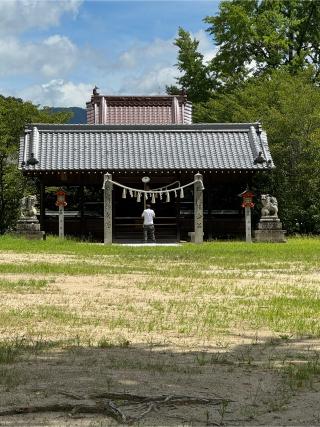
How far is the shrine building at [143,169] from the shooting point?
2508cm

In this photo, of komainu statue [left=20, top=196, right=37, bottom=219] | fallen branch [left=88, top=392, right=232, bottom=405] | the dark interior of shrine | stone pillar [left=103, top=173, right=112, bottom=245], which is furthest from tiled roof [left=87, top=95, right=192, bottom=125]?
fallen branch [left=88, top=392, right=232, bottom=405]

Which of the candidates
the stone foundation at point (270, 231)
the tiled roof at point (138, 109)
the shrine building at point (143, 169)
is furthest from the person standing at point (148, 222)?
the tiled roof at point (138, 109)

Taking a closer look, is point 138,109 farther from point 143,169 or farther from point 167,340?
point 167,340

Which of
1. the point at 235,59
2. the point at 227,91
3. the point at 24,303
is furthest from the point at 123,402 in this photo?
the point at 235,59

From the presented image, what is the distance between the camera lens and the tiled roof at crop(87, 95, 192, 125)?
105ft

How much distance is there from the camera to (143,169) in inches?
976

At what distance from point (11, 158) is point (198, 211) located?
11869mm

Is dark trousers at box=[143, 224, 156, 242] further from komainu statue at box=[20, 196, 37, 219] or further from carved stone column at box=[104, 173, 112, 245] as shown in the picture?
komainu statue at box=[20, 196, 37, 219]

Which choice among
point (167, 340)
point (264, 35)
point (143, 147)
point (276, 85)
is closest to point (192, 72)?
point (264, 35)

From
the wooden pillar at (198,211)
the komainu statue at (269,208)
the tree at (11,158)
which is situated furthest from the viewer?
the tree at (11,158)

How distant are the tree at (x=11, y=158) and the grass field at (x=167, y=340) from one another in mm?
17807

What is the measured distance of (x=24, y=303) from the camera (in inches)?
340

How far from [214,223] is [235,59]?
1910 centimetres

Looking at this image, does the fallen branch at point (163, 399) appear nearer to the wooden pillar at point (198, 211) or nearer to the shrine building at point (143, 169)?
the wooden pillar at point (198, 211)
